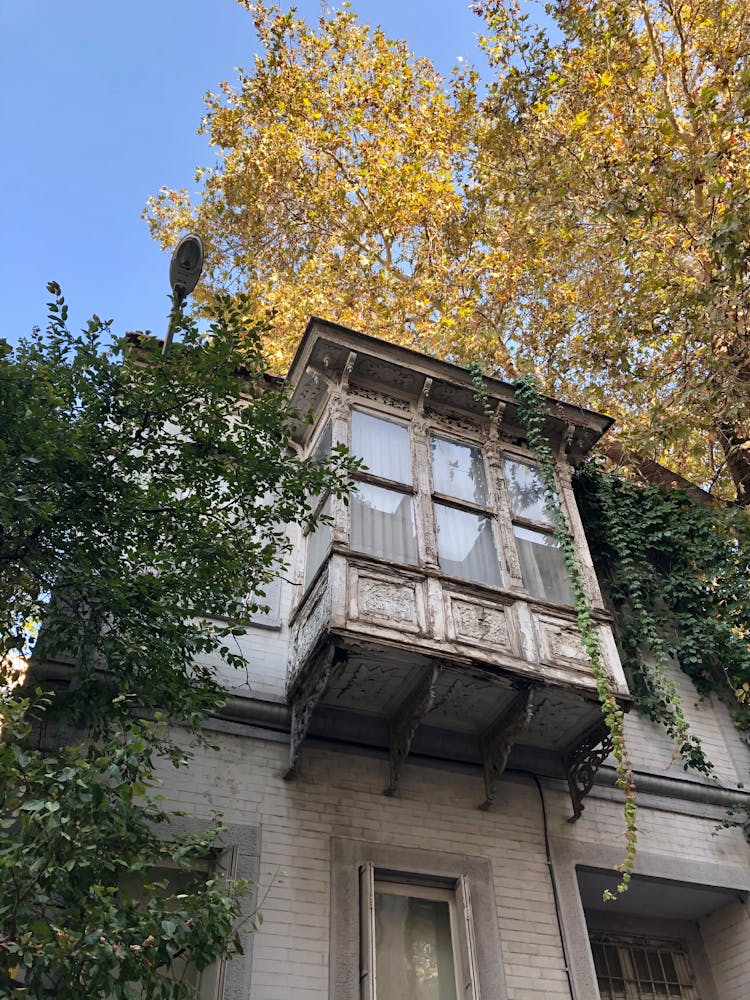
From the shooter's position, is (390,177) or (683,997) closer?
(683,997)

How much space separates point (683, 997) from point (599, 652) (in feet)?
12.5

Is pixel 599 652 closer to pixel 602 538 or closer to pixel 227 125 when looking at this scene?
pixel 602 538

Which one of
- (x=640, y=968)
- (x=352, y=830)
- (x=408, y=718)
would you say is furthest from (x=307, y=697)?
(x=640, y=968)

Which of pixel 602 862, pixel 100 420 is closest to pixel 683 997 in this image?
pixel 602 862

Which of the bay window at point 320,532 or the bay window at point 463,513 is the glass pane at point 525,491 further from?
the bay window at point 320,532

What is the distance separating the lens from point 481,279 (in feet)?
50.2

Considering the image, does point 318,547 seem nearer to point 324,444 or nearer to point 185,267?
point 324,444

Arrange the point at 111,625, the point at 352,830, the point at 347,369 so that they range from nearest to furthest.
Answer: the point at 111,625 < the point at 352,830 < the point at 347,369

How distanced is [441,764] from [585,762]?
1.38m

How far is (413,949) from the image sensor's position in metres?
6.94

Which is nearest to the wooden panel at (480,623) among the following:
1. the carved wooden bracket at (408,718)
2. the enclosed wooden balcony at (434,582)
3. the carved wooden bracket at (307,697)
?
the enclosed wooden balcony at (434,582)

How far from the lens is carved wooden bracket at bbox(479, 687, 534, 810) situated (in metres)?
7.48

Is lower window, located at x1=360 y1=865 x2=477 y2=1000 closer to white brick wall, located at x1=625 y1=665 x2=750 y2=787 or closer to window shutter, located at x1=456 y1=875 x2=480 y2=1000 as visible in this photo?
window shutter, located at x1=456 y1=875 x2=480 y2=1000

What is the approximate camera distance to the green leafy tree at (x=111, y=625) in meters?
4.38
